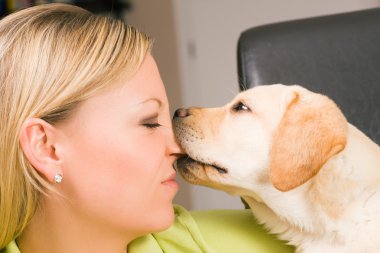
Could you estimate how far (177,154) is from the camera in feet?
3.91

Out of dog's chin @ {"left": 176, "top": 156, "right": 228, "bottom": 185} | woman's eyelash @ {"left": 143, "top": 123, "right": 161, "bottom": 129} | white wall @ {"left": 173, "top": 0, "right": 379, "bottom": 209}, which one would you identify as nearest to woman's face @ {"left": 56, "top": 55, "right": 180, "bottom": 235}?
woman's eyelash @ {"left": 143, "top": 123, "right": 161, "bottom": 129}

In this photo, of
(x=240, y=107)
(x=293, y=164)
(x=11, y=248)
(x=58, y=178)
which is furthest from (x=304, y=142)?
(x=11, y=248)

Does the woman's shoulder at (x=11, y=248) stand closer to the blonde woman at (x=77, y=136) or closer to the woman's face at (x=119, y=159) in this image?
the blonde woman at (x=77, y=136)

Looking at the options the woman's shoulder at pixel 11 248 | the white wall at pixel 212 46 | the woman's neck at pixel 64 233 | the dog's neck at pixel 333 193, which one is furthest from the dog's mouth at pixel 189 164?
the white wall at pixel 212 46

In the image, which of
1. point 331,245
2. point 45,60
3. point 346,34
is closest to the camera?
point 45,60

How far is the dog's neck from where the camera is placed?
109cm

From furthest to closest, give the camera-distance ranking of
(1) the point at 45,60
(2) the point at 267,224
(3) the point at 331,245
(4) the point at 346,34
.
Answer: (4) the point at 346,34 < (2) the point at 267,224 < (3) the point at 331,245 < (1) the point at 45,60

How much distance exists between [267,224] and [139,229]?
1.06 feet

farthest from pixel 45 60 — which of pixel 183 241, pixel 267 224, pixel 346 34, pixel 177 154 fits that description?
pixel 346 34

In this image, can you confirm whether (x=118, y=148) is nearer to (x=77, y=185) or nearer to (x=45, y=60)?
(x=77, y=185)

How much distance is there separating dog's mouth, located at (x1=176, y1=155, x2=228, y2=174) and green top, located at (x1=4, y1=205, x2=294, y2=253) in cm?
12

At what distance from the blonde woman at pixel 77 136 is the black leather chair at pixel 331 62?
500 millimetres

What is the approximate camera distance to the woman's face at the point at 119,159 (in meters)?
1.01

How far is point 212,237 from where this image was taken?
120cm
